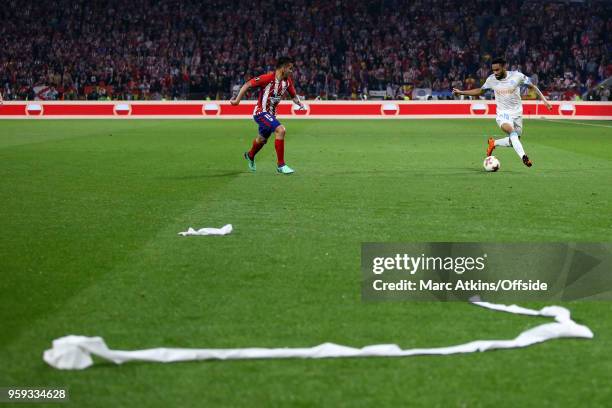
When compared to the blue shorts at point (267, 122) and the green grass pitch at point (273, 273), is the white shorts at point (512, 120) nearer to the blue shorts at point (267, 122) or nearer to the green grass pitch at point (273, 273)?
the green grass pitch at point (273, 273)

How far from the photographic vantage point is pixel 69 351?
4883 millimetres

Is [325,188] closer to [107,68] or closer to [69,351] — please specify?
[69,351]

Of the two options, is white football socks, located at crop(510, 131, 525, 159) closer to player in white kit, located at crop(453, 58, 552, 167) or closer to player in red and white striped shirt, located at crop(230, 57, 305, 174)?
player in white kit, located at crop(453, 58, 552, 167)

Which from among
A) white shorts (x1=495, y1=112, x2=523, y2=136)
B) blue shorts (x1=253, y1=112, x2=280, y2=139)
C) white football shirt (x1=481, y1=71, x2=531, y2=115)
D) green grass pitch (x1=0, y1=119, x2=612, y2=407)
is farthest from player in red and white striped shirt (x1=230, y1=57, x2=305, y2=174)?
white shorts (x1=495, y1=112, x2=523, y2=136)

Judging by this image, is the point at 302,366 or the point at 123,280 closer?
the point at 302,366

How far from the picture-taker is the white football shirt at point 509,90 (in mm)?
17312

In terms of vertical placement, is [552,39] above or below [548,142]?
above

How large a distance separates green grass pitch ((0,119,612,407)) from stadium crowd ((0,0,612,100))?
29515 mm

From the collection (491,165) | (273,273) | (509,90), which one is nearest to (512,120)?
(509,90)

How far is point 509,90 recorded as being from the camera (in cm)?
1738

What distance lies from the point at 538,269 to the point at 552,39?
47775 mm

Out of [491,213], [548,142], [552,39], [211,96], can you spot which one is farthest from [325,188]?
[552,39]

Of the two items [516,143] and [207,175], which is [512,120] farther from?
[207,175]

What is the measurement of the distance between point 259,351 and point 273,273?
2.31 meters
